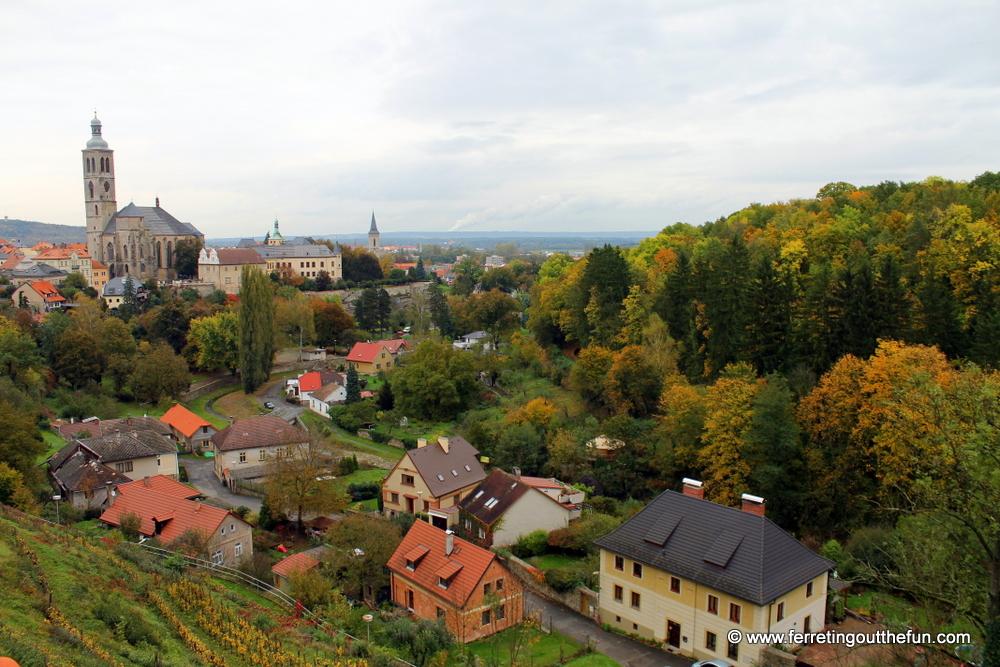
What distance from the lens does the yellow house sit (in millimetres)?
18797

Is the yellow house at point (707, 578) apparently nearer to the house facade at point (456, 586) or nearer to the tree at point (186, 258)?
the house facade at point (456, 586)

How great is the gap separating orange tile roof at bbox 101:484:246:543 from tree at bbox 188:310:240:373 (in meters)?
30.5

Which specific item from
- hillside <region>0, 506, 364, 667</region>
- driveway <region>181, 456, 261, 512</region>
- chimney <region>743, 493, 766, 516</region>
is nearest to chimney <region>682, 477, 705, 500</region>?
chimney <region>743, 493, 766, 516</region>

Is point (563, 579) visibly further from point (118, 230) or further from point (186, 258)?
point (118, 230)

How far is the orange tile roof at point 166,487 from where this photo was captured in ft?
94.4

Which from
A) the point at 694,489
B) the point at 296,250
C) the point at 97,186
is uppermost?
the point at 97,186

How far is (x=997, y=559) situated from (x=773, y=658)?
6.62 meters

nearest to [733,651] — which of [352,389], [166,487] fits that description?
[166,487]

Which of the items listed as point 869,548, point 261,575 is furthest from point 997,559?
point 261,575

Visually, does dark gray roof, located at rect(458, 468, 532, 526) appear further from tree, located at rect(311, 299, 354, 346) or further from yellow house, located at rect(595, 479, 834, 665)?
tree, located at rect(311, 299, 354, 346)

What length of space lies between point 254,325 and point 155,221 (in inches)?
1640

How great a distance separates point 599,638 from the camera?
20984mm

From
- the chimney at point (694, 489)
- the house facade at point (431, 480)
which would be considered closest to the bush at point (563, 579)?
the chimney at point (694, 489)

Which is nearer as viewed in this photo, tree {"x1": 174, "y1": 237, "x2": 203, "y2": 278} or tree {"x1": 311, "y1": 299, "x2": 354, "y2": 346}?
tree {"x1": 311, "y1": 299, "x2": 354, "y2": 346}
